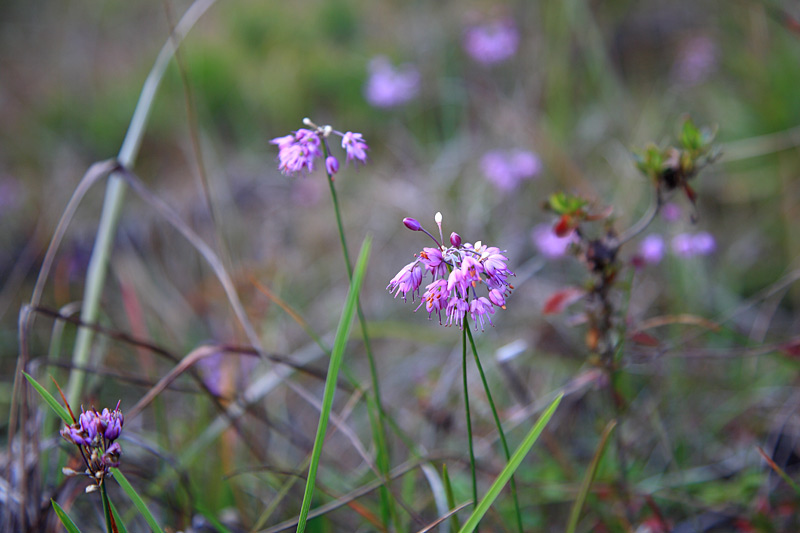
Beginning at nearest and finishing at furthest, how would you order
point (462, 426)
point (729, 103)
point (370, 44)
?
point (462, 426)
point (729, 103)
point (370, 44)

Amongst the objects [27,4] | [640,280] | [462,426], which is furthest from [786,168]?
[27,4]

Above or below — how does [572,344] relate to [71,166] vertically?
below

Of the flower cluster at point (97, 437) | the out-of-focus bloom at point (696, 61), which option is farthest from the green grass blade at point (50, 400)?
the out-of-focus bloom at point (696, 61)

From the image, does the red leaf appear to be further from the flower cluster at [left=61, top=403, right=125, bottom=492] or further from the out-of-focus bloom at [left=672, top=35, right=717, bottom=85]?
the out-of-focus bloom at [left=672, top=35, right=717, bottom=85]

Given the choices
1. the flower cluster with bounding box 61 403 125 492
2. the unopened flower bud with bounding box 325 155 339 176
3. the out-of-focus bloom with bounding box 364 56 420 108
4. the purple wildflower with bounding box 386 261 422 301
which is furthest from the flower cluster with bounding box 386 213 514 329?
the out-of-focus bloom with bounding box 364 56 420 108

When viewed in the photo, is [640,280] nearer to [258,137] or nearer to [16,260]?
[258,137]

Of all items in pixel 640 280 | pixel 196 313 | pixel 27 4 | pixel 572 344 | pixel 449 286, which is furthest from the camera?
pixel 27 4
